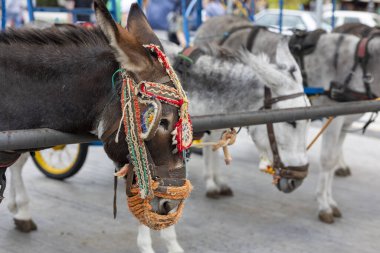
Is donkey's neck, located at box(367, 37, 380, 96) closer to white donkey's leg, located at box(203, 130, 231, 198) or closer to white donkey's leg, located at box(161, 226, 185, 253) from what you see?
white donkey's leg, located at box(203, 130, 231, 198)

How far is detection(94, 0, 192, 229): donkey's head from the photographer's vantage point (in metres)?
2.25

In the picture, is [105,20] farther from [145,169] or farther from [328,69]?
[328,69]

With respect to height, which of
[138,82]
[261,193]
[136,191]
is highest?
[138,82]

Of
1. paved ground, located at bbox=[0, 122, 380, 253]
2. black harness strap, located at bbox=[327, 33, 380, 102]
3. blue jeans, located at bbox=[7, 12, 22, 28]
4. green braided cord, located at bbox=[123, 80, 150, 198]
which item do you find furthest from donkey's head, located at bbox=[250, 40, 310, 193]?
blue jeans, located at bbox=[7, 12, 22, 28]

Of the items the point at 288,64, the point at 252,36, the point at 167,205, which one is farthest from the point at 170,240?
the point at 252,36

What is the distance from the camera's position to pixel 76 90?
2.37 metres

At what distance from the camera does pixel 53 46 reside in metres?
2.41

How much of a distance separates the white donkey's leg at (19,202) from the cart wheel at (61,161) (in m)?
1.12

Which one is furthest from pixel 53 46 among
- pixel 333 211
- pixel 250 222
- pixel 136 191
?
pixel 333 211

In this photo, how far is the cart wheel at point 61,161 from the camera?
593 centimetres

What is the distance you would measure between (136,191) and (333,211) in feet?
10.9

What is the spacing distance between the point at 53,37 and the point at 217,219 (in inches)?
119

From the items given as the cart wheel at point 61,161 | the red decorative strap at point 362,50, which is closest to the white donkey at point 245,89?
the red decorative strap at point 362,50

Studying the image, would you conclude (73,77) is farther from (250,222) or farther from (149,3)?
(149,3)
